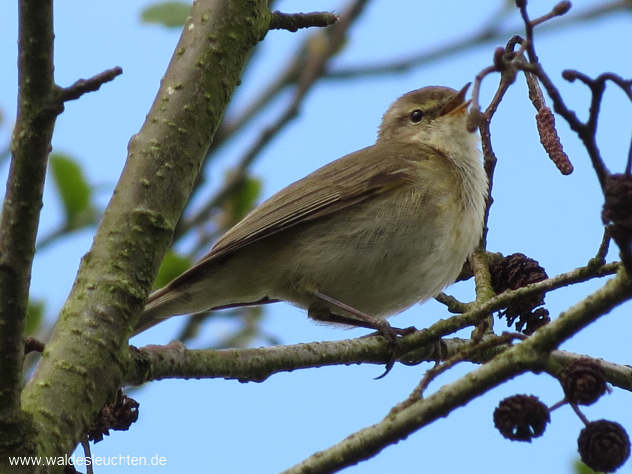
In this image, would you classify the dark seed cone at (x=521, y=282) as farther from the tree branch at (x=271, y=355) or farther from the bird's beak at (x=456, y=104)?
the bird's beak at (x=456, y=104)

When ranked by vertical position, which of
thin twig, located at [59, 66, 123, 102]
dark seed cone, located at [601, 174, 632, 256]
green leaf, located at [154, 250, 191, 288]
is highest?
green leaf, located at [154, 250, 191, 288]

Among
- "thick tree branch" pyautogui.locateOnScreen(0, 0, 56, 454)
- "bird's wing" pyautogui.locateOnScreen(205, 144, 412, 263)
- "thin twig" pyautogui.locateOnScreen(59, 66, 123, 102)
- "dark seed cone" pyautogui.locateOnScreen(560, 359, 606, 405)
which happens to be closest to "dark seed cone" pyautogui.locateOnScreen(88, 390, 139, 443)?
"thick tree branch" pyautogui.locateOnScreen(0, 0, 56, 454)

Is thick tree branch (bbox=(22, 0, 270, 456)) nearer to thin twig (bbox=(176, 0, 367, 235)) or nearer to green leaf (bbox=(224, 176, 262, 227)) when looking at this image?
thin twig (bbox=(176, 0, 367, 235))

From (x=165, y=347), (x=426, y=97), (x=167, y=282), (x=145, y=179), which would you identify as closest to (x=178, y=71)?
(x=145, y=179)

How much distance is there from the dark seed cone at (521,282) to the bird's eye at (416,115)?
8.05 feet

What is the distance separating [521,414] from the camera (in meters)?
2.31

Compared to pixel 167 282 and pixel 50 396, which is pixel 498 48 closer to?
pixel 50 396

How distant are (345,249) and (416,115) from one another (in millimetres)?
1688

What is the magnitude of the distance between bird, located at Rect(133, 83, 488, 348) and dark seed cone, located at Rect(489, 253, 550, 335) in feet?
3.03

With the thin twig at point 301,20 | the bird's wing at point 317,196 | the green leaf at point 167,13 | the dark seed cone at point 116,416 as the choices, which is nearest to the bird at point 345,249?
→ the bird's wing at point 317,196

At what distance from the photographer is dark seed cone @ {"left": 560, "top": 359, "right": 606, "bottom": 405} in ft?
7.43

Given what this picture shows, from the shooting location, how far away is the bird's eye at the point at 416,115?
627 cm

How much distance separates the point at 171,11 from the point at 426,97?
2244 mm

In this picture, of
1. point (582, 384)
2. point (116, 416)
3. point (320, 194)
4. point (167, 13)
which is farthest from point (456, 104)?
point (582, 384)
